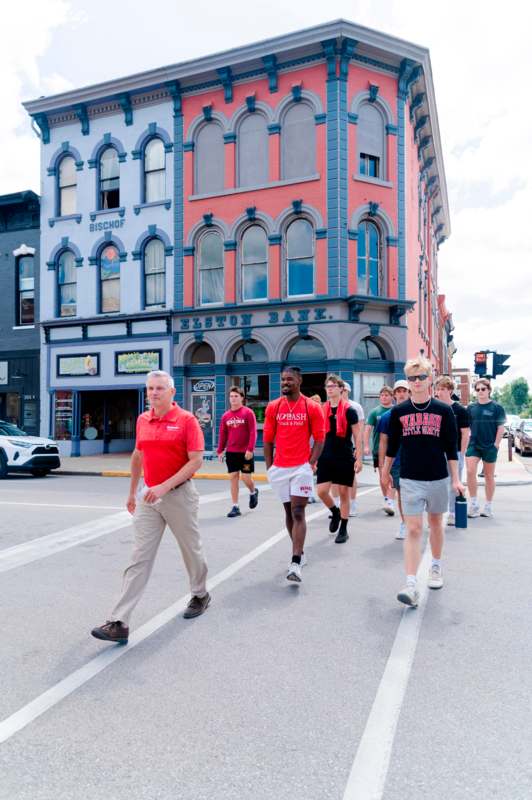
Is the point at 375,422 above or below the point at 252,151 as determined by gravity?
below

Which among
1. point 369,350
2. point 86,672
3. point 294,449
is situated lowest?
point 86,672

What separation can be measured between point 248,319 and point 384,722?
16870 mm

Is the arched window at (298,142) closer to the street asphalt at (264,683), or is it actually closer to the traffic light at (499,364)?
the traffic light at (499,364)

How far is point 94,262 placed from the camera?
70.2 ft

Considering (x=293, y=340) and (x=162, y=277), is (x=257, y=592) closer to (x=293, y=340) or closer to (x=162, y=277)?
(x=293, y=340)

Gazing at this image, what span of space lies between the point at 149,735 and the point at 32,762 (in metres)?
0.52

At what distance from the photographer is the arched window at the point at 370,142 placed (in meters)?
18.8

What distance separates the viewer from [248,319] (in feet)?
62.7

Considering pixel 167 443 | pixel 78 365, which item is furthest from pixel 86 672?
pixel 78 365

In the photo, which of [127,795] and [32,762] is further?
[32,762]

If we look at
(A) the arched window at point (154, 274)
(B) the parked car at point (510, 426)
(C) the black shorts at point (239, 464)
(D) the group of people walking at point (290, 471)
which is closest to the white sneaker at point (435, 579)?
(D) the group of people walking at point (290, 471)

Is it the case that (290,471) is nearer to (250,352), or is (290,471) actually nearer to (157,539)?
(157,539)

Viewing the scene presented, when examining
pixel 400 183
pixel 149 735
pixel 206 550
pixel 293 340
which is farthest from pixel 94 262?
pixel 149 735

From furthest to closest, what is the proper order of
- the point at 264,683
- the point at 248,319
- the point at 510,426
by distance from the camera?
the point at 510,426, the point at 248,319, the point at 264,683
